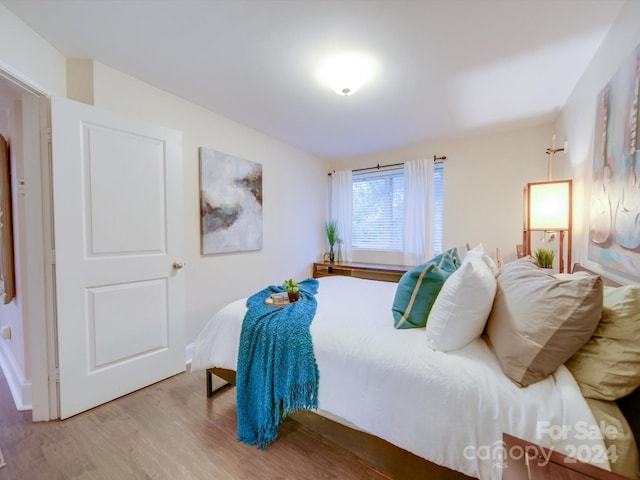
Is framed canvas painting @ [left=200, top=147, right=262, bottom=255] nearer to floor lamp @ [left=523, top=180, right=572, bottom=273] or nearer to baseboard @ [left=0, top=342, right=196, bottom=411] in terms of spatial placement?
baseboard @ [left=0, top=342, right=196, bottom=411]

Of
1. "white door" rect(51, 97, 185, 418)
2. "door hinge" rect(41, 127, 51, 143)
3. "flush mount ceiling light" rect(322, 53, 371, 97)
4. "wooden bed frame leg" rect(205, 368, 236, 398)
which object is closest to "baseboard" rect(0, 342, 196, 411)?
"wooden bed frame leg" rect(205, 368, 236, 398)

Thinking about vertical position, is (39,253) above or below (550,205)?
below

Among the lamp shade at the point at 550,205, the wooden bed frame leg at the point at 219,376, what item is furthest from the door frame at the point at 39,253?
the lamp shade at the point at 550,205

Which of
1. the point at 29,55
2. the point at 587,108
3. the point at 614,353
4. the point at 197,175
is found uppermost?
the point at 29,55

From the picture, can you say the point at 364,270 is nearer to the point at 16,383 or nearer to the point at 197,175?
the point at 197,175

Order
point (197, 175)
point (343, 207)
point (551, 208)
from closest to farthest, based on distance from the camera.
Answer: point (551, 208) < point (197, 175) < point (343, 207)

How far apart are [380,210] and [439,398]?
123 inches

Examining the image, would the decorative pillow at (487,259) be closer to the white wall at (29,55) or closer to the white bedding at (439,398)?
the white bedding at (439,398)

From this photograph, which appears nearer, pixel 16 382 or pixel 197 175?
pixel 16 382

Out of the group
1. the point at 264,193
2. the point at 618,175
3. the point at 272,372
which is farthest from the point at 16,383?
the point at 618,175

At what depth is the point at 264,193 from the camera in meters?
3.20

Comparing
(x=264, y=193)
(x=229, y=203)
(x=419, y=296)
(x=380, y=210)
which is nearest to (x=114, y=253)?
(x=229, y=203)

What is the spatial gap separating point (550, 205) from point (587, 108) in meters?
0.69

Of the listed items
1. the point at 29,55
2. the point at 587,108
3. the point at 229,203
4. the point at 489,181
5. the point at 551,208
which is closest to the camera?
the point at 29,55
